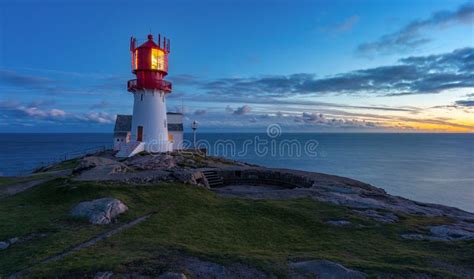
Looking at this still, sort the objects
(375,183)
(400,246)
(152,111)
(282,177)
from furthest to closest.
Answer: (375,183)
(152,111)
(282,177)
(400,246)

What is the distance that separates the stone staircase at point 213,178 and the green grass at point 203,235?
8342 millimetres

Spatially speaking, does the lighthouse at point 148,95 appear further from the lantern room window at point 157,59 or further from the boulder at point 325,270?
the boulder at point 325,270

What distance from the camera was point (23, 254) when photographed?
8.67m

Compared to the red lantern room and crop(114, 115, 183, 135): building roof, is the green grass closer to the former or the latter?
the red lantern room

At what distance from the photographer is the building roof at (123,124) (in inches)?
1634

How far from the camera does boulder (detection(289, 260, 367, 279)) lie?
7840mm

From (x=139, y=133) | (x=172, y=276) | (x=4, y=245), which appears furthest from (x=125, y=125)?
(x=172, y=276)

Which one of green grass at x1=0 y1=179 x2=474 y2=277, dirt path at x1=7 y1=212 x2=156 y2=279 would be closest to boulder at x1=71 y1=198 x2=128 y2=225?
green grass at x1=0 y1=179 x2=474 y2=277

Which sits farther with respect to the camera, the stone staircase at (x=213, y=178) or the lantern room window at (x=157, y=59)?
the lantern room window at (x=157, y=59)

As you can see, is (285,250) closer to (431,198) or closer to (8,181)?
(8,181)

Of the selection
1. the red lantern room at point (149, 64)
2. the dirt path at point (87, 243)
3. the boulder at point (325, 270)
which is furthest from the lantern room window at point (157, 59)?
the boulder at point (325, 270)

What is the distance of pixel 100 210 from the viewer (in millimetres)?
12148

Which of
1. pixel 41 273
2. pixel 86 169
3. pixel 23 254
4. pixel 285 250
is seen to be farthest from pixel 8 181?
pixel 285 250

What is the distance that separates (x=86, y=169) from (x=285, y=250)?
16.0 metres
